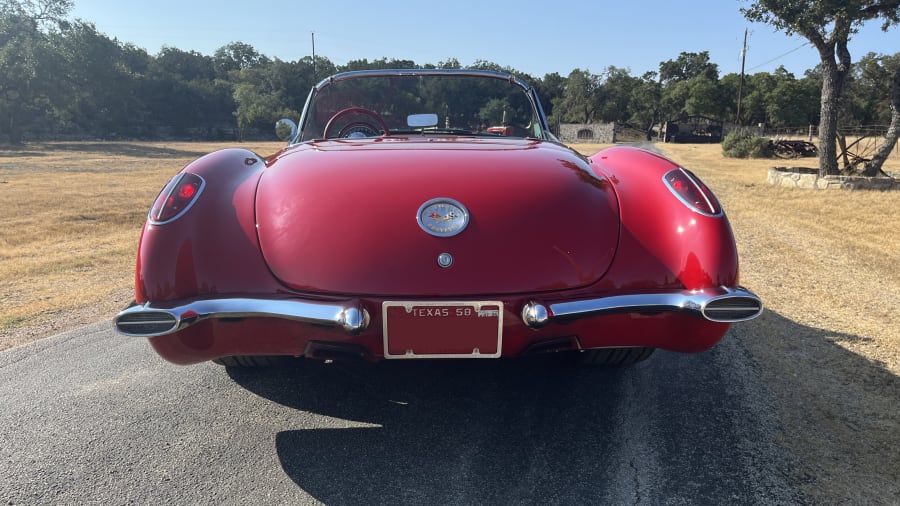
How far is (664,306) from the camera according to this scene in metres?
2.07

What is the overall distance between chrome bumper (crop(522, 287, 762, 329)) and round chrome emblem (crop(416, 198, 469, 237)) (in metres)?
0.40

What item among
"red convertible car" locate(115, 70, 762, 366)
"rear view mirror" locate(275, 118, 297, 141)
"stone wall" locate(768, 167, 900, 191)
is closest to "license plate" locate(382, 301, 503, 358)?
"red convertible car" locate(115, 70, 762, 366)

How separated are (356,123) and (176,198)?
1.78 meters

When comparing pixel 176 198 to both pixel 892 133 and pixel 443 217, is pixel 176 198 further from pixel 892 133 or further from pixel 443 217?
pixel 892 133

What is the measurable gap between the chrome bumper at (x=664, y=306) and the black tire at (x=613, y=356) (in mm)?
524

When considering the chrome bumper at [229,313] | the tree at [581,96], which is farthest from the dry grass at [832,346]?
the tree at [581,96]

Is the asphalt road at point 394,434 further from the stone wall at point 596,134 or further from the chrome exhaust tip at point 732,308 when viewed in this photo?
the stone wall at point 596,134

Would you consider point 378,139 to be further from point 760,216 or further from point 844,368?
point 760,216

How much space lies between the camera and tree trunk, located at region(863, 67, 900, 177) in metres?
12.5

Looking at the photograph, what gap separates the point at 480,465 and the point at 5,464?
1.86 m

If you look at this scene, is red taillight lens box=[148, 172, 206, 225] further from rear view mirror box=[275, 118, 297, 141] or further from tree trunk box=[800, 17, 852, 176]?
tree trunk box=[800, 17, 852, 176]

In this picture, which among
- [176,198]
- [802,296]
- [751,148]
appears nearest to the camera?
[176,198]

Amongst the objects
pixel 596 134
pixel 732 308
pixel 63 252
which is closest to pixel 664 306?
pixel 732 308

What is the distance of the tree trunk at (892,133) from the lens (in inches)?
494
